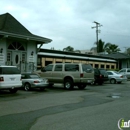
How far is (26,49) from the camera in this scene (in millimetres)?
25672

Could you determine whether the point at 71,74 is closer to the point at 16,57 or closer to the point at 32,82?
the point at 32,82

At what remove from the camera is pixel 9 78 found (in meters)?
14.9

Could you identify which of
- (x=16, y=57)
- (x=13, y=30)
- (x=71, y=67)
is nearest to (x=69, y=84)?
(x=71, y=67)

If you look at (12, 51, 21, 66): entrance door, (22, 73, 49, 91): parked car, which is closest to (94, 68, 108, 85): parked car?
(12, 51, 21, 66): entrance door

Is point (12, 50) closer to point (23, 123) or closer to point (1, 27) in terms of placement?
point (1, 27)

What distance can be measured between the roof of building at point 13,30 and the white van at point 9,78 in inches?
292

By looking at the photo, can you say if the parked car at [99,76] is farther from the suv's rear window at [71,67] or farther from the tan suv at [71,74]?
the suv's rear window at [71,67]

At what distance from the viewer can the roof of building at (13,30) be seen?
22.6m

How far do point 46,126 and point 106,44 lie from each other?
88913 millimetres

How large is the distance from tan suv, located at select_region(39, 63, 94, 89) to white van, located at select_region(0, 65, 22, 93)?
15.1 ft

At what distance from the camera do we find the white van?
14519 millimetres

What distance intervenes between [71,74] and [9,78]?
17.9 feet

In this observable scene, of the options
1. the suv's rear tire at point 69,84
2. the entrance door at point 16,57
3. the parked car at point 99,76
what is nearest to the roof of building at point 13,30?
the entrance door at point 16,57

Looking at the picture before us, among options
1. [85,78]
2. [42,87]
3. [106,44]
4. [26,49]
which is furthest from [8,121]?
[106,44]
